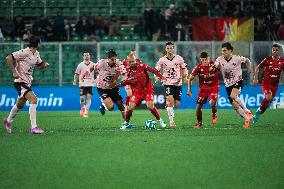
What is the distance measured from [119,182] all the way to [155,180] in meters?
0.46

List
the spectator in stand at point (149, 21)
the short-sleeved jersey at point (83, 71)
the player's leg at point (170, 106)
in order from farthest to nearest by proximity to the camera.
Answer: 1. the spectator in stand at point (149, 21)
2. the short-sleeved jersey at point (83, 71)
3. the player's leg at point (170, 106)

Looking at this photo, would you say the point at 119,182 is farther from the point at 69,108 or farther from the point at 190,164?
the point at 69,108

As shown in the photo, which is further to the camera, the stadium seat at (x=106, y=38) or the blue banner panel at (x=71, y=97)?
the stadium seat at (x=106, y=38)

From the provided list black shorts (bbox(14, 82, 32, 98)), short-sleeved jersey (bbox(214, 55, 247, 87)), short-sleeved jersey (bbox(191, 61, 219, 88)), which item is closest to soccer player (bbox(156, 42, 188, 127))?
short-sleeved jersey (bbox(191, 61, 219, 88))

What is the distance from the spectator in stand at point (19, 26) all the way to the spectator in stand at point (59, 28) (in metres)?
1.51

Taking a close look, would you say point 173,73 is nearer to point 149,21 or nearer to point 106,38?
point 149,21

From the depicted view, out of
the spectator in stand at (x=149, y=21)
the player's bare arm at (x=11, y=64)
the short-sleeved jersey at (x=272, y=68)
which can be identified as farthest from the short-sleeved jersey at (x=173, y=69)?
the spectator in stand at (x=149, y=21)

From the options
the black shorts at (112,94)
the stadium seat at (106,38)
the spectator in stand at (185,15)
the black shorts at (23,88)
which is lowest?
the black shorts at (112,94)

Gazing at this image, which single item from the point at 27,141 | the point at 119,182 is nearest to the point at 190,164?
the point at 119,182

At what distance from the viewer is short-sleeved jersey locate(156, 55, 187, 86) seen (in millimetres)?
20906

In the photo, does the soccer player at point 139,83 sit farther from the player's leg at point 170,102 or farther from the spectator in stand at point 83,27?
the spectator in stand at point 83,27

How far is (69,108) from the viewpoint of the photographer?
1249 inches

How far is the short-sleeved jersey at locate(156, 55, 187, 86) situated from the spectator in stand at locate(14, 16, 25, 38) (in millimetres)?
12514

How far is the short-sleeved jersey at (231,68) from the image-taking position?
1962cm
